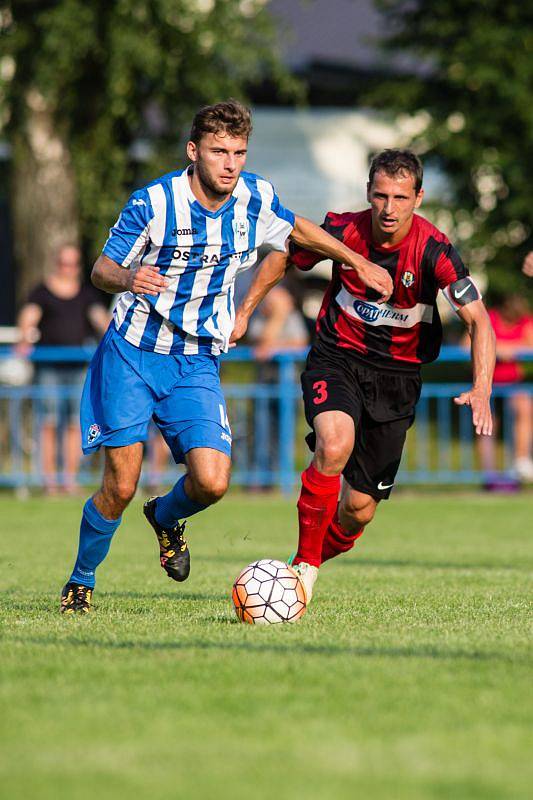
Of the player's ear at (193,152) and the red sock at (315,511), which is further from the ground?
the player's ear at (193,152)

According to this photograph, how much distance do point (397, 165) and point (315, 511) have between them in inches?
66.9

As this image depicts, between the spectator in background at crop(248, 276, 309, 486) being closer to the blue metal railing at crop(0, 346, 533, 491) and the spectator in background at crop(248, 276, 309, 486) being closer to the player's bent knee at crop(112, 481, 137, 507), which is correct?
the blue metal railing at crop(0, 346, 533, 491)

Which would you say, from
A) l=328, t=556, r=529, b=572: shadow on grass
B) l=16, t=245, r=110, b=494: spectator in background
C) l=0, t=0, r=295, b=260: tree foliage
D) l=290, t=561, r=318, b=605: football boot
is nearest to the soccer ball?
l=290, t=561, r=318, b=605: football boot

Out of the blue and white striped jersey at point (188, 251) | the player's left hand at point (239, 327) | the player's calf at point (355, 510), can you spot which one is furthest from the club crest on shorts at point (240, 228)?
the player's calf at point (355, 510)

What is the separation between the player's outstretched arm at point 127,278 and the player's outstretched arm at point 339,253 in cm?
79

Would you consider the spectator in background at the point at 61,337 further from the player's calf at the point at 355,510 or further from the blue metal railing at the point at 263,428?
the player's calf at the point at 355,510

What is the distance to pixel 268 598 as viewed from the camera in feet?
19.6

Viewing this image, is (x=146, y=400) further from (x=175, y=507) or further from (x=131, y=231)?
(x=131, y=231)

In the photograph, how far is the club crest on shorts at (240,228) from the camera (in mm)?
6391

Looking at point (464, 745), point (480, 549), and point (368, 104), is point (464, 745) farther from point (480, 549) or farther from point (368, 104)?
point (368, 104)

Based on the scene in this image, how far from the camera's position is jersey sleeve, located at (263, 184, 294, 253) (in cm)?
655

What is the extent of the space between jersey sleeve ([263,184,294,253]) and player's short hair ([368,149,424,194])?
0.49m

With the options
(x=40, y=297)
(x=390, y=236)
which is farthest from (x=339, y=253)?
(x=40, y=297)

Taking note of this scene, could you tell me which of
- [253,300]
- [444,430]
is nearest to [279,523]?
[444,430]
